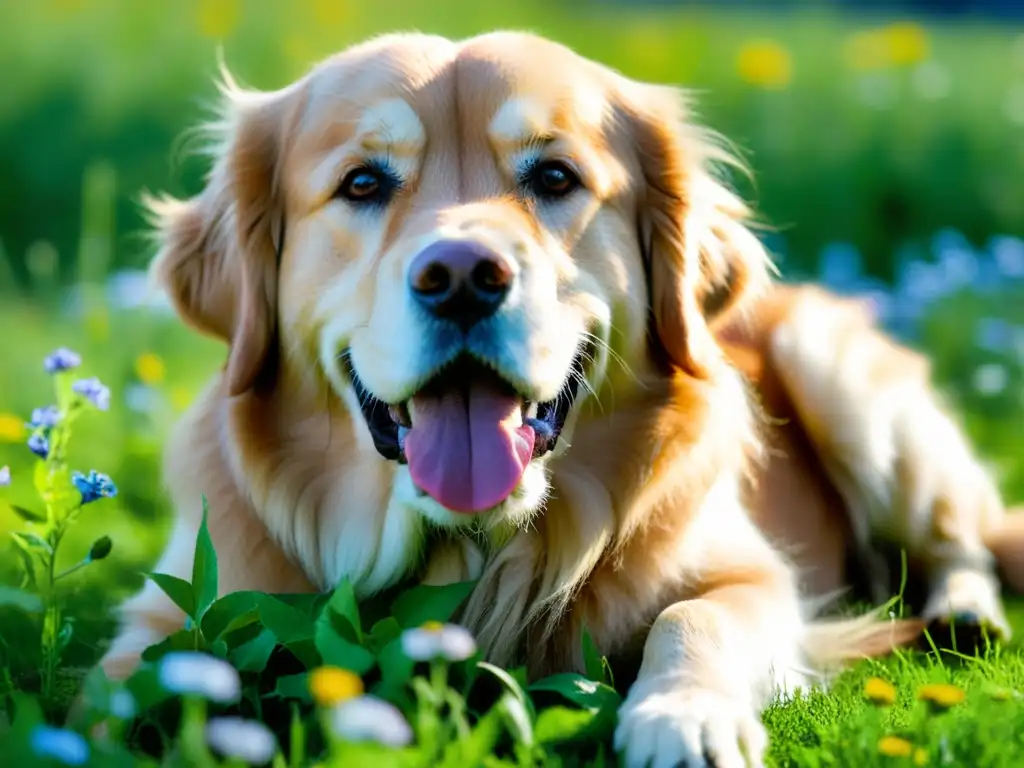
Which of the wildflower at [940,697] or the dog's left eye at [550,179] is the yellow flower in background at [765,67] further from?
the wildflower at [940,697]

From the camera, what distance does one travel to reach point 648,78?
31.1 feet

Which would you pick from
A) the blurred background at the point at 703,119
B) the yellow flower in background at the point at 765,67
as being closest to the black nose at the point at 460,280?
the blurred background at the point at 703,119

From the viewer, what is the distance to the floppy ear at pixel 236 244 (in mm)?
3371

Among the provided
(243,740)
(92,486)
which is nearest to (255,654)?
(92,486)

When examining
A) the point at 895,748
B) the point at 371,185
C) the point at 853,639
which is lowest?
the point at 853,639

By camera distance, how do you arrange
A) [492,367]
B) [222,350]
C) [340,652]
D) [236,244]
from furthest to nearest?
[222,350] → [236,244] → [492,367] → [340,652]

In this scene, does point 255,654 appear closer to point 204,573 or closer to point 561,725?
point 204,573

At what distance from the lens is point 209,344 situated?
22.2ft

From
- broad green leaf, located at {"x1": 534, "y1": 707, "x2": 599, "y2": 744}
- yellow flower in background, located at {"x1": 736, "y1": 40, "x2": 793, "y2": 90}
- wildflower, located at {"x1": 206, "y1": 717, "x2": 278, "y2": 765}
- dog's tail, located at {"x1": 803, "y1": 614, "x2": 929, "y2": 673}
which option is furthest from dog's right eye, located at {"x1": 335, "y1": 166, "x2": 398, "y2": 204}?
yellow flower in background, located at {"x1": 736, "y1": 40, "x2": 793, "y2": 90}

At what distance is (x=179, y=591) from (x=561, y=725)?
841 mm

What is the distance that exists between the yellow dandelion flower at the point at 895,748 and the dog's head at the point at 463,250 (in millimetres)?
938

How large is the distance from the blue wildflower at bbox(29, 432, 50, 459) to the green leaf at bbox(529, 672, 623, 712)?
1250 millimetres

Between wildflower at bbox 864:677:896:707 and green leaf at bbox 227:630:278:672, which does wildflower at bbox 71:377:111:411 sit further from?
wildflower at bbox 864:677:896:707

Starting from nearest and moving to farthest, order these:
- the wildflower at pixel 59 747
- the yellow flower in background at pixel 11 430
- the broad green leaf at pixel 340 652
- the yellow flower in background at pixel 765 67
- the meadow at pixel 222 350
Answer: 1. the wildflower at pixel 59 747
2. the meadow at pixel 222 350
3. the broad green leaf at pixel 340 652
4. the yellow flower in background at pixel 11 430
5. the yellow flower in background at pixel 765 67
